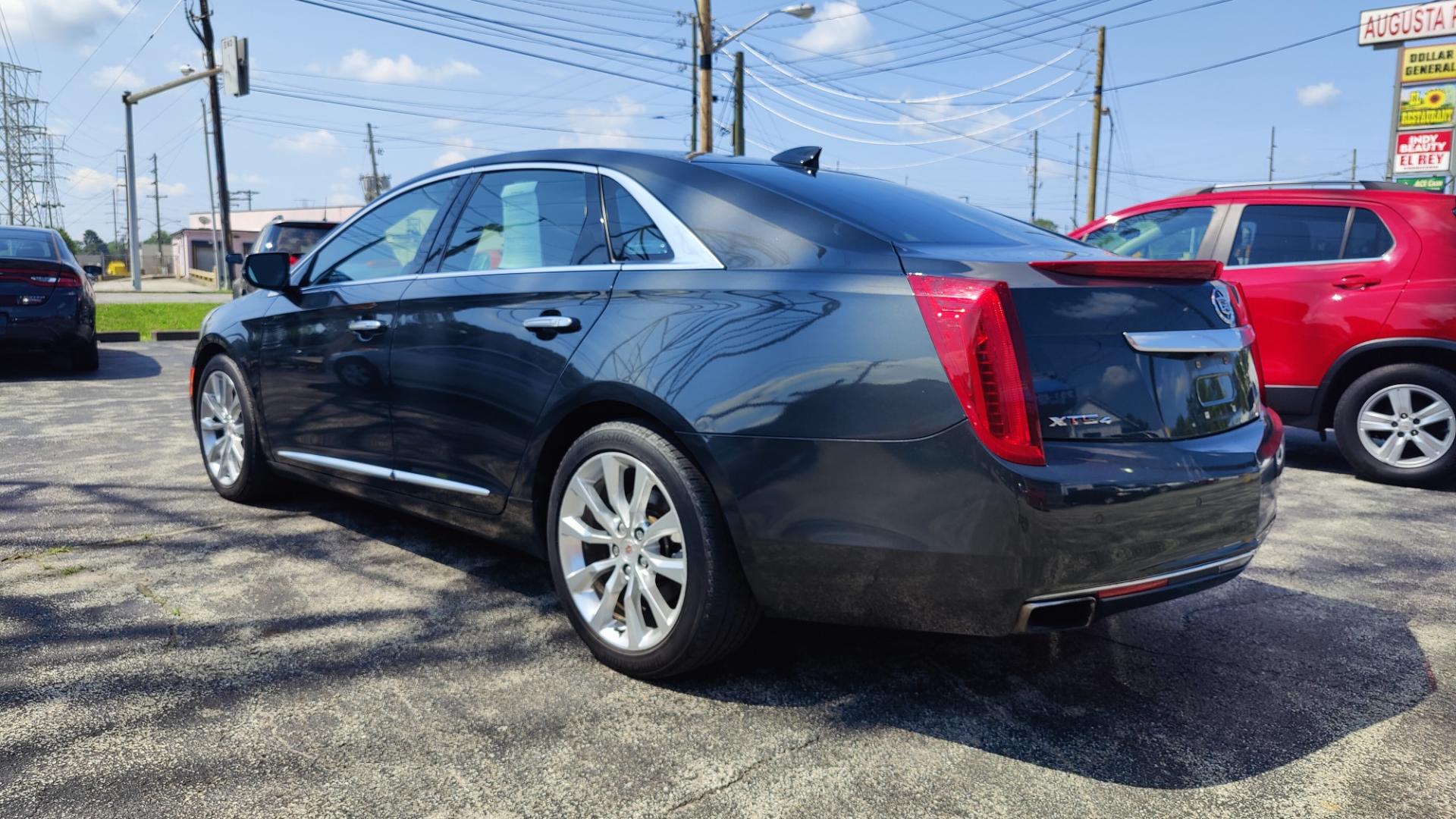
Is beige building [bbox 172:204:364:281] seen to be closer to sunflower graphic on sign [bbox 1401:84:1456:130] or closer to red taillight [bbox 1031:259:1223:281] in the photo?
sunflower graphic on sign [bbox 1401:84:1456:130]

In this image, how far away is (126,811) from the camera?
2.20m

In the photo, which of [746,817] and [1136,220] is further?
[1136,220]

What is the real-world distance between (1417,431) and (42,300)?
1086 cm

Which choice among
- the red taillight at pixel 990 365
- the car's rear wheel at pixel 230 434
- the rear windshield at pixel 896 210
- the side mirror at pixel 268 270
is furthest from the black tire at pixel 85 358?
the red taillight at pixel 990 365

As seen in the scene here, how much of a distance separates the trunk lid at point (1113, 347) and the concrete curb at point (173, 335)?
15510mm

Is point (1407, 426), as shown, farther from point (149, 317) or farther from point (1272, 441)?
point (149, 317)

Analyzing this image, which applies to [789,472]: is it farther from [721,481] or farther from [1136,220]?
[1136,220]

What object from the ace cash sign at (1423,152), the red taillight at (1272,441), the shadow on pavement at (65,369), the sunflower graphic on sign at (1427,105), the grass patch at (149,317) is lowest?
the shadow on pavement at (65,369)

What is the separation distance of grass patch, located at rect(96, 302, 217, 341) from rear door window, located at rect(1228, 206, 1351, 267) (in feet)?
46.9

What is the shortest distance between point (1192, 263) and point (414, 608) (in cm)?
258

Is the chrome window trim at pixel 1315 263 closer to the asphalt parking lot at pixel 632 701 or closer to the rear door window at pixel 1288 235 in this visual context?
the rear door window at pixel 1288 235

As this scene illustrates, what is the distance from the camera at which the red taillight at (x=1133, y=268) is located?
255cm

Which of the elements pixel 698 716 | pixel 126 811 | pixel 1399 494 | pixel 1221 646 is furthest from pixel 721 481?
pixel 1399 494

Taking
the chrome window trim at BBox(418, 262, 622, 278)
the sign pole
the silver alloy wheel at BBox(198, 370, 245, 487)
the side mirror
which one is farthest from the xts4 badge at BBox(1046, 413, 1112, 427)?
the sign pole
